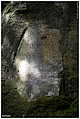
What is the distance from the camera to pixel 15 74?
6.83 feet

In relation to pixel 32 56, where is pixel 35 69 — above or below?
below

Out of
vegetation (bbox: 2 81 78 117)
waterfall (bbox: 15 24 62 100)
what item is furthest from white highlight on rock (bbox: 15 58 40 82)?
vegetation (bbox: 2 81 78 117)

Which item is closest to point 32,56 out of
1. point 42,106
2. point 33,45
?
A: point 33,45

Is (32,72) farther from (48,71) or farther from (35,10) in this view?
(35,10)

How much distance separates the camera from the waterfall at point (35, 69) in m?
2.06

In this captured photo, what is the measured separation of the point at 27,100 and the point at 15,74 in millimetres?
240

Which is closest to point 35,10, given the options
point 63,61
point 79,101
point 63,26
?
point 63,26

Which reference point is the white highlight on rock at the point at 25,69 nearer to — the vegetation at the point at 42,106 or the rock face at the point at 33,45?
the rock face at the point at 33,45

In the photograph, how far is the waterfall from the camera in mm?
2062

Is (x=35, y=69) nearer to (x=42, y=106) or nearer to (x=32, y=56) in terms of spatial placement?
(x=32, y=56)

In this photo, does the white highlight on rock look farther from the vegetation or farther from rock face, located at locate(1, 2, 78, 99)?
the vegetation

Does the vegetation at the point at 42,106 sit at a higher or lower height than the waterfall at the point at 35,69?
lower

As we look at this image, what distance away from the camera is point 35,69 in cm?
207

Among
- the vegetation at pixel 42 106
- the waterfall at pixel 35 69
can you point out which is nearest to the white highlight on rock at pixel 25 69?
the waterfall at pixel 35 69
